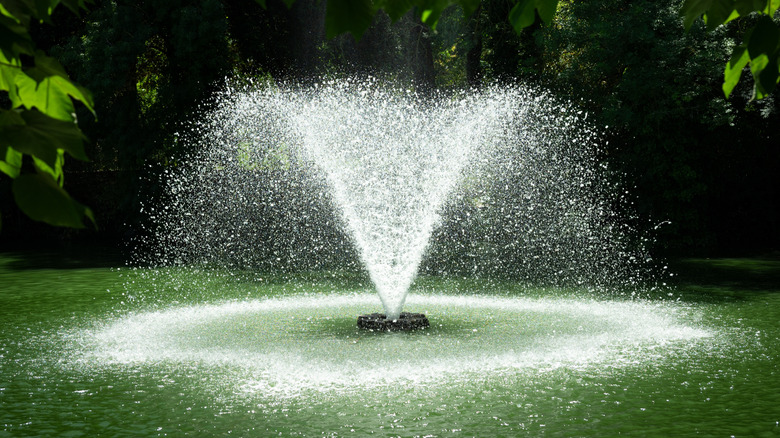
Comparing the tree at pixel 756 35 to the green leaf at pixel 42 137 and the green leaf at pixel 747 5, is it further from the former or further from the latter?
the green leaf at pixel 42 137

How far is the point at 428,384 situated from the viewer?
7.18 m

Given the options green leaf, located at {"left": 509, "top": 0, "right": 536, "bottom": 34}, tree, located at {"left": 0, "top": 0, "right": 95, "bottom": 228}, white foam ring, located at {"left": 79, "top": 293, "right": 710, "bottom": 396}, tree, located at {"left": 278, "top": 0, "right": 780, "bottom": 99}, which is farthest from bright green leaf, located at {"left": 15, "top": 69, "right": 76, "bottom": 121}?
white foam ring, located at {"left": 79, "top": 293, "right": 710, "bottom": 396}

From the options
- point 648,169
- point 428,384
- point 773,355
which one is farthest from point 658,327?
point 648,169

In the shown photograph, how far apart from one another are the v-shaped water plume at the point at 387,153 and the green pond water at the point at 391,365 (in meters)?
2.96

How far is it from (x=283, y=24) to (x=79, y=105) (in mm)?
6338

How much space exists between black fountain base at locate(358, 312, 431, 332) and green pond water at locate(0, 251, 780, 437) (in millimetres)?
211

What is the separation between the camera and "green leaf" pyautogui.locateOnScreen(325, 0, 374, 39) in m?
1.68

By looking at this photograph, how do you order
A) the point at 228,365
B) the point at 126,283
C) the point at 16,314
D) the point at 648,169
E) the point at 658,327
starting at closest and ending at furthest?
the point at 228,365 < the point at 658,327 < the point at 16,314 < the point at 126,283 < the point at 648,169

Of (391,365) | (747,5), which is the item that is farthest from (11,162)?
(391,365)

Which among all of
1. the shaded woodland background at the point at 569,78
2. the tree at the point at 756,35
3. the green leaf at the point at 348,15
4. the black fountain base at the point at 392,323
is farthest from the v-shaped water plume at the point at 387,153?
the green leaf at the point at 348,15

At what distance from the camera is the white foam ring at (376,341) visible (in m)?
7.68

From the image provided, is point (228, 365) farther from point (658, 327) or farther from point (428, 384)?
point (658, 327)

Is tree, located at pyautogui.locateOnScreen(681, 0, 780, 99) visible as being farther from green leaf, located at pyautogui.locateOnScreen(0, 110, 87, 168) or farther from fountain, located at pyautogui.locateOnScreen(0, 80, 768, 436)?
fountain, located at pyautogui.locateOnScreen(0, 80, 768, 436)

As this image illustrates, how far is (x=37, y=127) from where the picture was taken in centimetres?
147
